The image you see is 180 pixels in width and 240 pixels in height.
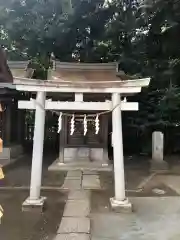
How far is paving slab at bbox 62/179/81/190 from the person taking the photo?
8875 mm

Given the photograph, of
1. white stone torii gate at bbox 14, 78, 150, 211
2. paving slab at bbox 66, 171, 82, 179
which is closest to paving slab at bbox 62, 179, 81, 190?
paving slab at bbox 66, 171, 82, 179

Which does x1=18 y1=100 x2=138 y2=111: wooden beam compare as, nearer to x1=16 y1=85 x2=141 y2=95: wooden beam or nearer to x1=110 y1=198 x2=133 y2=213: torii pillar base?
x1=16 y1=85 x2=141 y2=95: wooden beam

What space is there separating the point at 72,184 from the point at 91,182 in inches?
26.5

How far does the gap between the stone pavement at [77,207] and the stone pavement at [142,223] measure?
0.19 m

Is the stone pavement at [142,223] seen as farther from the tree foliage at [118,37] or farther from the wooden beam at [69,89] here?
the tree foliage at [118,37]

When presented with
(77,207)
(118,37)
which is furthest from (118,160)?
(118,37)

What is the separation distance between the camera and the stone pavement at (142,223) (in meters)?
5.30

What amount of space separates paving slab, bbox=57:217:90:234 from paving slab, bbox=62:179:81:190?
8.97 feet

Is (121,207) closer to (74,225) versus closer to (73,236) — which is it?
(74,225)

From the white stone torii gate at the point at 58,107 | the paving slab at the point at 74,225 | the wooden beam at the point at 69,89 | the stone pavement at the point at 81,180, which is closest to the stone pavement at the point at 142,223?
the paving slab at the point at 74,225

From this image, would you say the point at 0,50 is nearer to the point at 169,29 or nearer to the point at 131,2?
the point at 169,29

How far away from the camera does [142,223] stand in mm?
6000

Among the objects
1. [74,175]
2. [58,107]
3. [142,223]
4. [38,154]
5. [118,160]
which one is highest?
[58,107]

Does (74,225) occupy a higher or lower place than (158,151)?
lower
